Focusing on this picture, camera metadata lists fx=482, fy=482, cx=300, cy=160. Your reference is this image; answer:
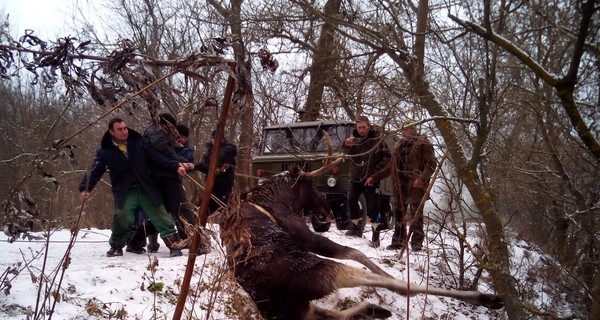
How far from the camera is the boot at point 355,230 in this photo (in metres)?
7.90

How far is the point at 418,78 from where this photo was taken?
6.04 metres

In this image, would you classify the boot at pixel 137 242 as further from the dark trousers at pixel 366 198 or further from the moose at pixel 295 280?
the dark trousers at pixel 366 198

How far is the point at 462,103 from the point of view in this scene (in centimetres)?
500

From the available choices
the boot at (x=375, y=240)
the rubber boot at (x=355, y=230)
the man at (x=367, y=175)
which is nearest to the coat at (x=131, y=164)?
the man at (x=367, y=175)

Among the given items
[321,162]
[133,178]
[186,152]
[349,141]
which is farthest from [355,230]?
[133,178]

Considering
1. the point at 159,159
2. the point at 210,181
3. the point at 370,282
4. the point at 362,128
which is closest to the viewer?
the point at 210,181

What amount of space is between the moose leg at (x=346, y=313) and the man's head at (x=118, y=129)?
3193 mm

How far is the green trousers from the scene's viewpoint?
5.95 m

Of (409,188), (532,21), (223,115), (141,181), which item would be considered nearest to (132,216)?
(141,181)

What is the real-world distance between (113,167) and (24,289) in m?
2.27

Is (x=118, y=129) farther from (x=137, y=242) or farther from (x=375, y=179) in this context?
(x=375, y=179)

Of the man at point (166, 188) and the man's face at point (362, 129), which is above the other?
the man's face at point (362, 129)

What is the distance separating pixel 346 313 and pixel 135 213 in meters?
3.14

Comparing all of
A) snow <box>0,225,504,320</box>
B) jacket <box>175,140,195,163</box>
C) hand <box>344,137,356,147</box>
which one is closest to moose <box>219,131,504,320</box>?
snow <box>0,225,504,320</box>
